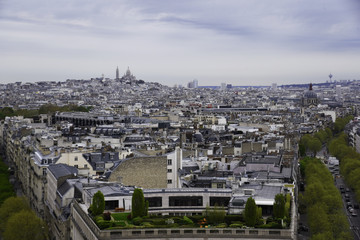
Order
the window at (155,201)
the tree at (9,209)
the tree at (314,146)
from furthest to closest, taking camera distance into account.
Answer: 1. the tree at (314,146)
2. the tree at (9,209)
3. the window at (155,201)

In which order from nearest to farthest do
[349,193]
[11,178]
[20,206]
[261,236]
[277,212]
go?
[261,236] < [277,212] < [20,206] < [349,193] < [11,178]

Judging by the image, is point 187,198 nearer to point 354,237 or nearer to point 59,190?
point 59,190

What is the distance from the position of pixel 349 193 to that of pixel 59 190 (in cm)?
3331

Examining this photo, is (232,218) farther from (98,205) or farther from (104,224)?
(98,205)

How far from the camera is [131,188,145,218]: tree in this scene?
1230 inches

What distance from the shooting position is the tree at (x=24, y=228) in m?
40.7

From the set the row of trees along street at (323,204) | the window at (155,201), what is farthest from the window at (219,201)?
the row of trees along street at (323,204)

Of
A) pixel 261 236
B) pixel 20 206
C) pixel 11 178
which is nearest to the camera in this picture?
pixel 261 236

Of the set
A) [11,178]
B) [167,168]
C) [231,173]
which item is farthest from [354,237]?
[11,178]

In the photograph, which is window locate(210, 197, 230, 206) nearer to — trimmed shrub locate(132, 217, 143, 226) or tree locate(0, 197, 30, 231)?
trimmed shrub locate(132, 217, 143, 226)

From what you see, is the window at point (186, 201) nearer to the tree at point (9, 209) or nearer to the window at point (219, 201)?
the window at point (219, 201)

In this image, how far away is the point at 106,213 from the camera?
31328 millimetres

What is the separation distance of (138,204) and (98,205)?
1.92 m

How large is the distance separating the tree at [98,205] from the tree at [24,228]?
1071 centimetres
